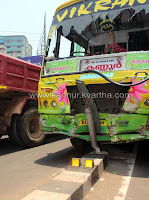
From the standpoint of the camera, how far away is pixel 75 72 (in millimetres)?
4160

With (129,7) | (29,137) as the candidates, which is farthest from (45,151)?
(129,7)

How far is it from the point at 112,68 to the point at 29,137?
10.5 feet

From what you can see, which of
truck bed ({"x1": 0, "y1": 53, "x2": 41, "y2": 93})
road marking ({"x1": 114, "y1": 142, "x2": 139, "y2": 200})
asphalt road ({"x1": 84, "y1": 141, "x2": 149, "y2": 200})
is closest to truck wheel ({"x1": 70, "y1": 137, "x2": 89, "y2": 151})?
asphalt road ({"x1": 84, "y1": 141, "x2": 149, "y2": 200})

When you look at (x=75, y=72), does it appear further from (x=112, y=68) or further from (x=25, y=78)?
(x=25, y=78)

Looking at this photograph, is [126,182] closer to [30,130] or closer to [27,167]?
[27,167]

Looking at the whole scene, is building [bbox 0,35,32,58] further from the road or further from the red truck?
the road

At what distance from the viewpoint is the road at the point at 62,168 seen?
3027mm

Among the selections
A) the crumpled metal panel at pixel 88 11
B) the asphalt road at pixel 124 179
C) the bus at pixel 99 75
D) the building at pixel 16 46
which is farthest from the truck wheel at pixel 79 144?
the building at pixel 16 46

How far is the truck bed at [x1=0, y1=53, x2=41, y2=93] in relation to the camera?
5.31 metres

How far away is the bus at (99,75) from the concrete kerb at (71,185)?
28.3 inches

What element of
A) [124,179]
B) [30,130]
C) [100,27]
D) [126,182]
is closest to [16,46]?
[30,130]

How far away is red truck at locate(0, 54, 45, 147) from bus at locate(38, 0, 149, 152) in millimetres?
1285

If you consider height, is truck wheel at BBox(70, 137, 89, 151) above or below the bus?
below

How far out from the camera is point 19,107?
5895 millimetres
